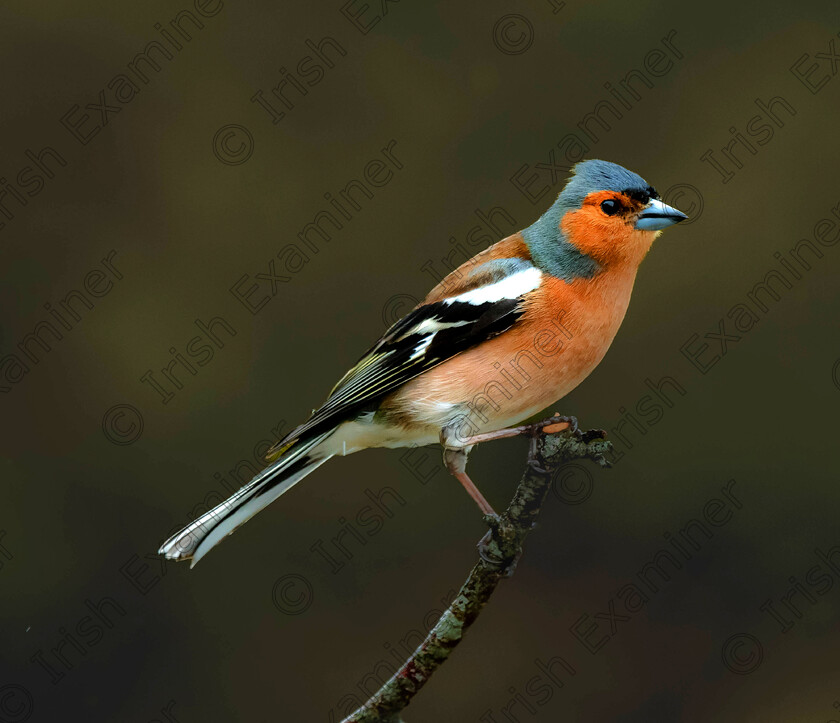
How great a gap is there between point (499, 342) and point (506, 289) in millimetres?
180

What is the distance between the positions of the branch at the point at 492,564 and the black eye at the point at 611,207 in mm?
900

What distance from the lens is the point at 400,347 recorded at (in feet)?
9.51

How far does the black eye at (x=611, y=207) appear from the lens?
110 inches

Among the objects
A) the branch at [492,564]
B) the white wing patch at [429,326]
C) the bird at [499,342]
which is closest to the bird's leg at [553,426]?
the branch at [492,564]

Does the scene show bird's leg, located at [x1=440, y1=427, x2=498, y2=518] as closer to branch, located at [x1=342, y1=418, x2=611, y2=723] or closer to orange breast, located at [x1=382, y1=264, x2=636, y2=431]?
orange breast, located at [x1=382, y1=264, x2=636, y2=431]

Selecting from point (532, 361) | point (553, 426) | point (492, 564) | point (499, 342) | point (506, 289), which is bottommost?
point (492, 564)

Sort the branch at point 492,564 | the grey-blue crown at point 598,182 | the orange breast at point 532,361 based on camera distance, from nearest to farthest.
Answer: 1. the branch at point 492,564
2. the orange breast at point 532,361
3. the grey-blue crown at point 598,182

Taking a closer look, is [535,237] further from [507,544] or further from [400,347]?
[507,544]

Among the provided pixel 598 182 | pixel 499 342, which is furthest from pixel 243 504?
pixel 598 182

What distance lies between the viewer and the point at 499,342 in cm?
276

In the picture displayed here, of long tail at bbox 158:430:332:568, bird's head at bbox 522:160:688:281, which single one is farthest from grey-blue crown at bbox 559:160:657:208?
long tail at bbox 158:430:332:568

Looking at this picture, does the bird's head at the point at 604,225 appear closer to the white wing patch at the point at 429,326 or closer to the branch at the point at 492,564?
the white wing patch at the point at 429,326

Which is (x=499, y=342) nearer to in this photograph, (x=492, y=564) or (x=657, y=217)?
(x=657, y=217)

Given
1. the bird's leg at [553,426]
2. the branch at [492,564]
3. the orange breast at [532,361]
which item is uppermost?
the orange breast at [532,361]
